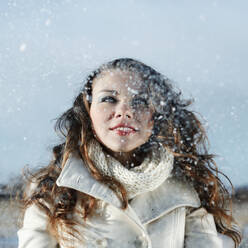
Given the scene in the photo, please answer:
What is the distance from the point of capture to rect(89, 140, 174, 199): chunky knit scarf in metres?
1.55

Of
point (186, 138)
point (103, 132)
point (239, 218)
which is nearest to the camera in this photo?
point (103, 132)

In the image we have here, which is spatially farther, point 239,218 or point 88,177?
point 239,218

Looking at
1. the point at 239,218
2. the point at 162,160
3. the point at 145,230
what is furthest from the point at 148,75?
the point at 239,218

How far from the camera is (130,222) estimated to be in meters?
1.60

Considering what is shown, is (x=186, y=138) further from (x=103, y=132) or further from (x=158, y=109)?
(x=103, y=132)

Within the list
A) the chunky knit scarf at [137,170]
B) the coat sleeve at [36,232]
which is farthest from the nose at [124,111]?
the coat sleeve at [36,232]

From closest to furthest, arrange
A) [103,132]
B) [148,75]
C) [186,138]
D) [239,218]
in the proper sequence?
1. [103,132]
2. [148,75]
3. [186,138]
4. [239,218]

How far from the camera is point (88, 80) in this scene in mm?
1757

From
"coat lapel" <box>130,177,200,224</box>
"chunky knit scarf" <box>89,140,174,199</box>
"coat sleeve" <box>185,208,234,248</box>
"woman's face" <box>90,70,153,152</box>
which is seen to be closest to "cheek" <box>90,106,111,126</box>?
"woman's face" <box>90,70,153,152</box>

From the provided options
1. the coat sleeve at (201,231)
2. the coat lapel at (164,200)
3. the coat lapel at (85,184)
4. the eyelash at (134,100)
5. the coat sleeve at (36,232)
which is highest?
the eyelash at (134,100)

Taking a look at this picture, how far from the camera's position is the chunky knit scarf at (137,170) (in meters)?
1.55

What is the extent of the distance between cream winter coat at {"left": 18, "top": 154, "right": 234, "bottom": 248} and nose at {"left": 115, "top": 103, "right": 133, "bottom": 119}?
1.01ft

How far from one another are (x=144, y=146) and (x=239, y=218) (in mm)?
1433

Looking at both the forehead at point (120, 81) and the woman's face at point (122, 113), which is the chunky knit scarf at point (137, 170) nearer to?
the woman's face at point (122, 113)
